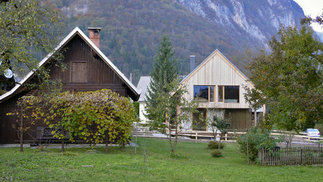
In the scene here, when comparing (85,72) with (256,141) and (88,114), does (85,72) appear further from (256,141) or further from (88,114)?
(256,141)

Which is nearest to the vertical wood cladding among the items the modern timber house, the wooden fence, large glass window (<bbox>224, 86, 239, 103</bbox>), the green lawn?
the green lawn

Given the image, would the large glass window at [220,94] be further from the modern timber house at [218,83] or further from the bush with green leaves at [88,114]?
the bush with green leaves at [88,114]

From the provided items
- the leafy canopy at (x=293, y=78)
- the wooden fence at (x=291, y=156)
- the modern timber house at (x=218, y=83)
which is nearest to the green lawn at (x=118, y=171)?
the wooden fence at (x=291, y=156)

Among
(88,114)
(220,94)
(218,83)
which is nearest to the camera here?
(88,114)

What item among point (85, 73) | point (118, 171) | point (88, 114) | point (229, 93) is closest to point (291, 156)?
point (118, 171)

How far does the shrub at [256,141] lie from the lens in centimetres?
1741

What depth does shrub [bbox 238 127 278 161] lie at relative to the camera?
1741 centimetres

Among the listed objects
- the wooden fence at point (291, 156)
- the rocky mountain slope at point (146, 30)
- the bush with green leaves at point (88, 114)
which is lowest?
the wooden fence at point (291, 156)

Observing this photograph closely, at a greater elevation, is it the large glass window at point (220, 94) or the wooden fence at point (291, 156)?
the large glass window at point (220, 94)

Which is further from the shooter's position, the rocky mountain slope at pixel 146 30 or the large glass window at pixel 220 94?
the rocky mountain slope at pixel 146 30

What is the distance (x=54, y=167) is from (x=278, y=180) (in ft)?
25.7

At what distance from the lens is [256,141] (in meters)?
17.8

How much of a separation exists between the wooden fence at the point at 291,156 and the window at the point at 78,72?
38.2ft

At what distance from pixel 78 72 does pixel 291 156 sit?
521 inches
